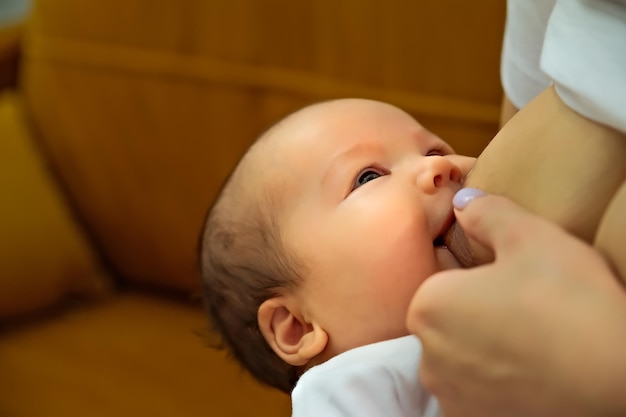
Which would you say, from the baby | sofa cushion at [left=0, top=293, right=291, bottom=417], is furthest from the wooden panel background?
the baby

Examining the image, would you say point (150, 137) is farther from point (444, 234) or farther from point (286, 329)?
point (444, 234)

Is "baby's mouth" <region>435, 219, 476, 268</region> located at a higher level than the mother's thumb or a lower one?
lower

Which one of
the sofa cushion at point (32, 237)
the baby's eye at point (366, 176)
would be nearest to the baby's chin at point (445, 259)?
the baby's eye at point (366, 176)

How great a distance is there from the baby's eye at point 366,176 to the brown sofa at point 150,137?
0.60 metres

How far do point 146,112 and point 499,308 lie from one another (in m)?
1.30

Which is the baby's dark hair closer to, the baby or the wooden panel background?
the baby

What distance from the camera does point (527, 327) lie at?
0.49 metres

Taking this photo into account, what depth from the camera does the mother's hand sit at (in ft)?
1.57

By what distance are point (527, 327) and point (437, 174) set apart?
0.90 ft

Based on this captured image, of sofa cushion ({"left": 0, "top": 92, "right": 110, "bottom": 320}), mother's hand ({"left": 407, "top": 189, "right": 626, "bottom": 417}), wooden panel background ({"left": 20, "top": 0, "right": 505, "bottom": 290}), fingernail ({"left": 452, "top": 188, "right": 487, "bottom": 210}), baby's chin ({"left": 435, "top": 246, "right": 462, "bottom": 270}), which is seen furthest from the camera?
sofa cushion ({"left": 0, "top": 92, "right": 110, "bottom": 320})

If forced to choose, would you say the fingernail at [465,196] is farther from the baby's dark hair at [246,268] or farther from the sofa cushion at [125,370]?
the sofa cushion at [125,370]

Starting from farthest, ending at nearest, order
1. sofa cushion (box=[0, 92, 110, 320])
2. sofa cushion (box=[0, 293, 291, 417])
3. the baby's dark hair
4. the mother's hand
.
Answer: sofa cushion (box=[0, 92, 110, 320]), sofa cushion (box=[0, 293, 291, 417]), the baby's dark hair, the mother's hand

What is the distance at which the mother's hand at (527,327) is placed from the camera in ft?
1.57

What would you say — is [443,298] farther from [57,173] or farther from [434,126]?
[57,173]
